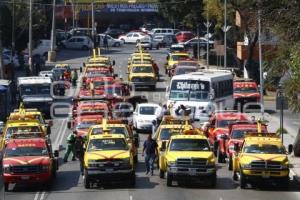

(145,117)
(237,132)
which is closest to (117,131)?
(237,132)

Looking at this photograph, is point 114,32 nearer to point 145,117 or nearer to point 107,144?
point 145,117

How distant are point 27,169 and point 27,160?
382 millimetres

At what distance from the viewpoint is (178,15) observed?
3880 inches

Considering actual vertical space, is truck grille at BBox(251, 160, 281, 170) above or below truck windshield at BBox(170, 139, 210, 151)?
below

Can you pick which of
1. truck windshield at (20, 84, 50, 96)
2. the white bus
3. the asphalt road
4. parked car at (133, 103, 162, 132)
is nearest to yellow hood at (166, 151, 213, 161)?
the asphalt road

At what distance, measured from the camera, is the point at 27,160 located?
3158 centimetres

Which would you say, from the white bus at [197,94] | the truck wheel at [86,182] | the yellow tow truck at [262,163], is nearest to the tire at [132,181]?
the truck wheel at [86,182]

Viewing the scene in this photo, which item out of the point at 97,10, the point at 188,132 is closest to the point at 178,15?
the point at 97,10

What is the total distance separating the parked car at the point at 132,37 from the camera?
11000 centimetres

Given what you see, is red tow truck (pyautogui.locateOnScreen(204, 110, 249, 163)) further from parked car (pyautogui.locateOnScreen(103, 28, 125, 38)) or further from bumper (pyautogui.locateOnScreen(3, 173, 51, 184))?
parked car (pyautogui.locateOnScreen(103, 28, 125, 38))

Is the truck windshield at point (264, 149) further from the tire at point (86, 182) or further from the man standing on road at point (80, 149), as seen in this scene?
the man standing on road at point (80, 149)

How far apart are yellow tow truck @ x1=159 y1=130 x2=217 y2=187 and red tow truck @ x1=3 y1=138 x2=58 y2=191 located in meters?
3.92

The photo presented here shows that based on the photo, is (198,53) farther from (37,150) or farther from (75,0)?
(37,150)

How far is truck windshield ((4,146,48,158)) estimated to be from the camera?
1265 inches
